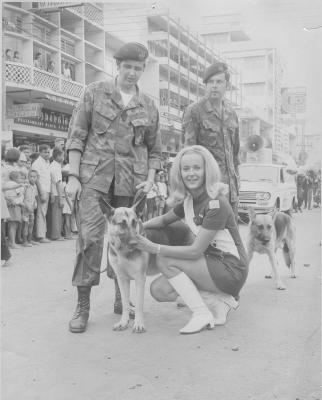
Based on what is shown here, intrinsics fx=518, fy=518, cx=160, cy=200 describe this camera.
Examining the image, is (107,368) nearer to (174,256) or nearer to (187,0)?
(174,256)

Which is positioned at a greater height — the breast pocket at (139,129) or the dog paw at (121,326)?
the breast pocket at (139,129)

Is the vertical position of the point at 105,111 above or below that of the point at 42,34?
below

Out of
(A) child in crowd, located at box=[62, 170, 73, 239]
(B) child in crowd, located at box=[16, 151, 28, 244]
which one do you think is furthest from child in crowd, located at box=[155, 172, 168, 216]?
(B) child in crowd, located at box=[16, 151, 28, 244]

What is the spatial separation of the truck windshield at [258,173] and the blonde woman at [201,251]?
28.4ft

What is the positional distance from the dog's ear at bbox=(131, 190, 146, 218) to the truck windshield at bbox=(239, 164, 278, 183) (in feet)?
29.2

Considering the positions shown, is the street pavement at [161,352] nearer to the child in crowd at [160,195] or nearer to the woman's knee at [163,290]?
the woman's knee at [163,290]

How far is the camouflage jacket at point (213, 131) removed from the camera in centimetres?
413

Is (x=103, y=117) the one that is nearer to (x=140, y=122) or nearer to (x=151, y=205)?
(x=140, y=122)

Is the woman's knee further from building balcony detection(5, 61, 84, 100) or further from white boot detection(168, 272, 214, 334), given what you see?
building balcony detection(5, 61, 84, 100)

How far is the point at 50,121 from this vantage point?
16.2 metres

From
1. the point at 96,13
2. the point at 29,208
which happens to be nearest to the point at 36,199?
the point at 29,208

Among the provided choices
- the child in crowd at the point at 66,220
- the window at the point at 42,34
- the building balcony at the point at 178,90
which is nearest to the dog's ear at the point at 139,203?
the building balcony at the point at 178,90

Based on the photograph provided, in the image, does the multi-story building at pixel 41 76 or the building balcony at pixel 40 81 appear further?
the building balcony at pixel 40 81

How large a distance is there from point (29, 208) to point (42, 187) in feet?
1.71
